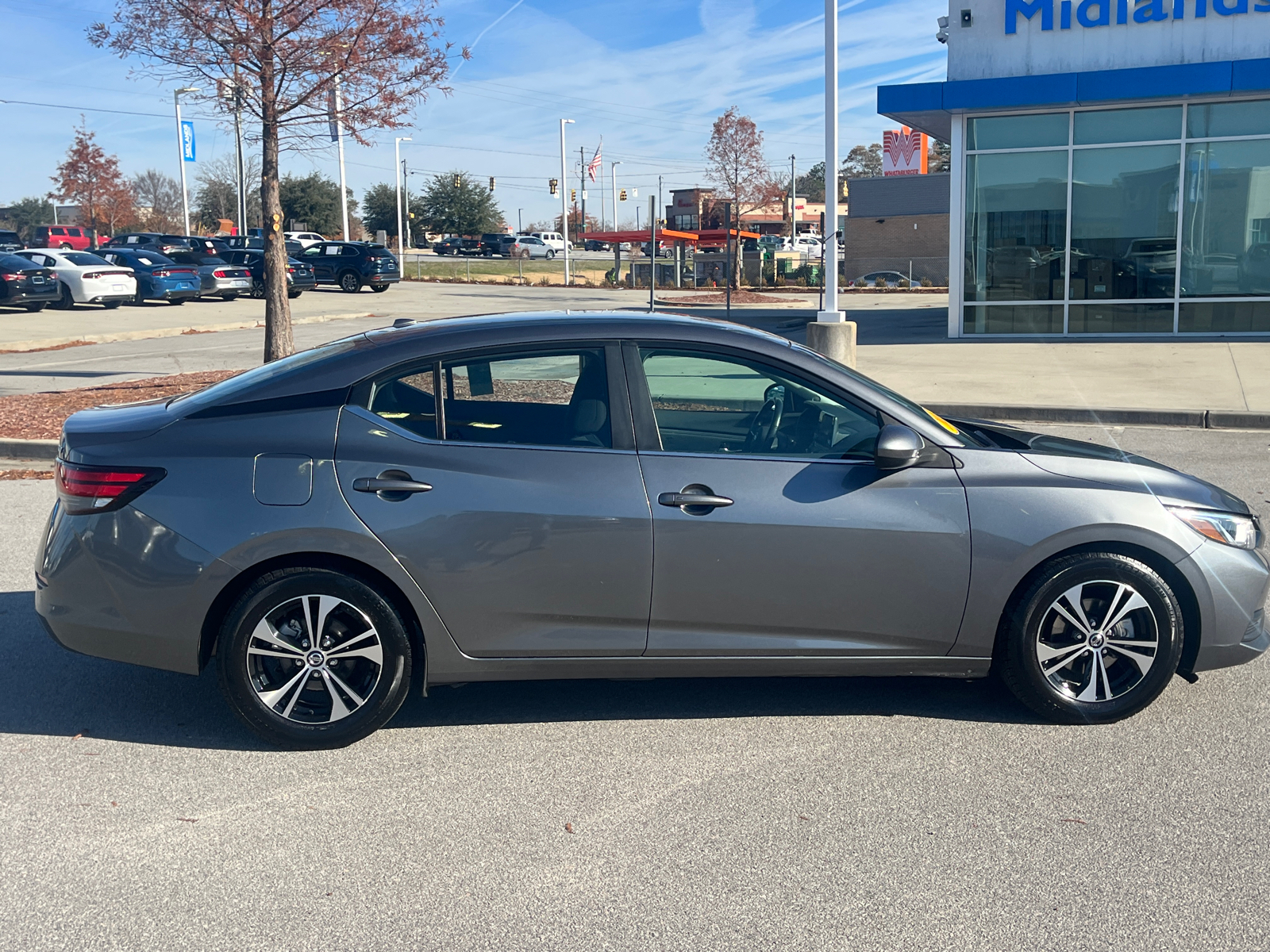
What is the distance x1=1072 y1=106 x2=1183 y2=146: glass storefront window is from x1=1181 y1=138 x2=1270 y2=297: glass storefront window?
547mm

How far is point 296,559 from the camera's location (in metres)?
4.15

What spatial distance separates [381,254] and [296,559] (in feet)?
117

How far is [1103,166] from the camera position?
65.5 ft

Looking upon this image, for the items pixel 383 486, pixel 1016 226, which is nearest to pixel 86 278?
pixel 1016 226

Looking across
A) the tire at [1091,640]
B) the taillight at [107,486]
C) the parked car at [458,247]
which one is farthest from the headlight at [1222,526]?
the parked car at [458,247]

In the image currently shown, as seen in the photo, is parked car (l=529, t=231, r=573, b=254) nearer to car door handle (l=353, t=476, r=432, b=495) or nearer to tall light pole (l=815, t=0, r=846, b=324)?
tall light pole (l=815, t=0, r=846, b=324)

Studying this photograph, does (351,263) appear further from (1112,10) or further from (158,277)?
(1112,10)

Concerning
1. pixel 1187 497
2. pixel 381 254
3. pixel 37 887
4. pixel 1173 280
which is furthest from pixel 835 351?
pixel 381 254

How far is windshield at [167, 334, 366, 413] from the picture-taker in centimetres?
439

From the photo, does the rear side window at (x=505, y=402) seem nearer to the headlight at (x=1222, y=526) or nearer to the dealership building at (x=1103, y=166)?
the headlight at (x=1222, y=526)

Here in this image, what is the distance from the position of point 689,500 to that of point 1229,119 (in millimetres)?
18992

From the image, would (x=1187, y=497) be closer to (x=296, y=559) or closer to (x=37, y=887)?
(x=296, y=559)

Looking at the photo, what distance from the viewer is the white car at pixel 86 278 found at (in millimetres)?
29609

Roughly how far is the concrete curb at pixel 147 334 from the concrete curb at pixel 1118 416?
11402 mm
